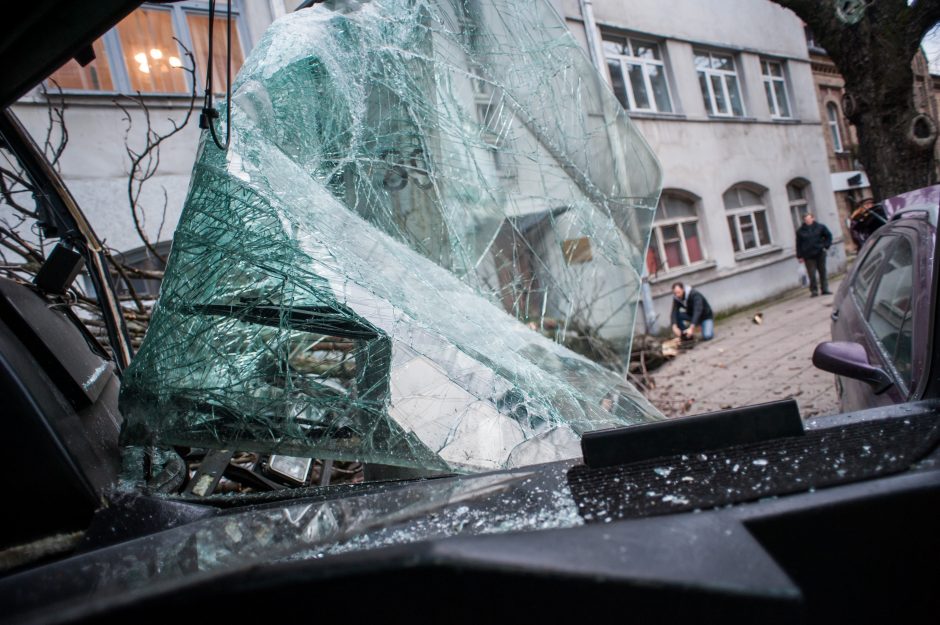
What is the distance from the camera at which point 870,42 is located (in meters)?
4.96

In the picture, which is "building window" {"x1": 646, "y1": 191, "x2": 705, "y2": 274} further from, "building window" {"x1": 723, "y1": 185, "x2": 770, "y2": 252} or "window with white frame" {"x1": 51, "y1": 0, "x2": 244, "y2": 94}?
"window with white frame" {"x1": 51, "y1": 0, "x2": 244, "y2": 94}

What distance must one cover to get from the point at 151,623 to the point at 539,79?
10.8 feet

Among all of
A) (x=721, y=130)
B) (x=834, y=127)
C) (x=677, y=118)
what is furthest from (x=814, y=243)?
(x=834, y=127)

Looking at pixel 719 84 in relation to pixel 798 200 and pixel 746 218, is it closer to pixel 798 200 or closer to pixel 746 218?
pixel 746 218

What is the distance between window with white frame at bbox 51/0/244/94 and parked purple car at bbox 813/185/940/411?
733cm

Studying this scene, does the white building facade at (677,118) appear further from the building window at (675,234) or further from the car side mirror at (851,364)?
the car side mirror at (851,364)

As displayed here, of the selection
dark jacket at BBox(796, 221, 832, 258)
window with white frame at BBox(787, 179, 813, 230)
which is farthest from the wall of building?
window with white frame at BBox(787, 179, 813, 230)

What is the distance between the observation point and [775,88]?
15.1 meters

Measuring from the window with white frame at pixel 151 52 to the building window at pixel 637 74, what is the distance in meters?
7.24

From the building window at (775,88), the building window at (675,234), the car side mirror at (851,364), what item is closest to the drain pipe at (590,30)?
the building window at (675,234)

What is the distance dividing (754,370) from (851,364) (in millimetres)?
5014

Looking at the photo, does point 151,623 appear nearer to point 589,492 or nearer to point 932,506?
point 589,492

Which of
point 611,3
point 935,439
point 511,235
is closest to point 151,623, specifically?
point 935,439

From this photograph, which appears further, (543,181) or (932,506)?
(543,181)
